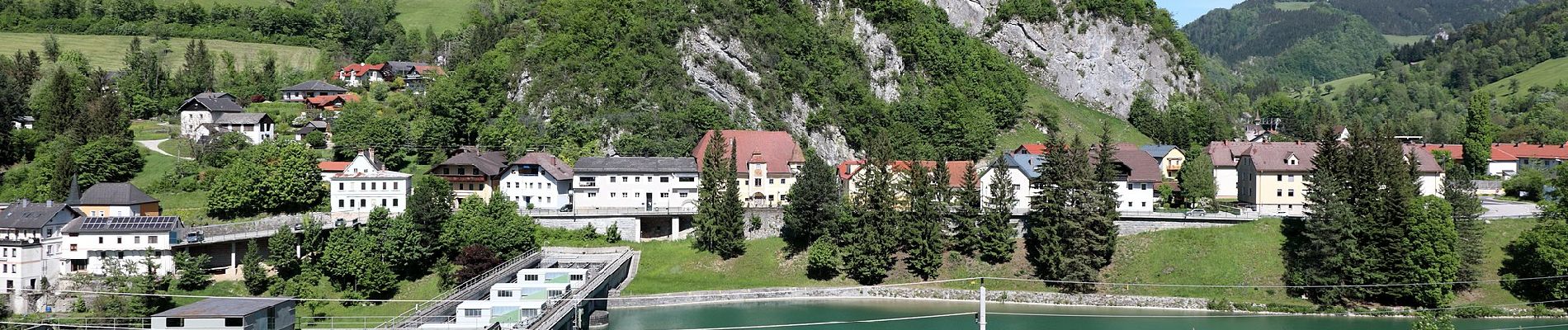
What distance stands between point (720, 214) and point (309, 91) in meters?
51.3

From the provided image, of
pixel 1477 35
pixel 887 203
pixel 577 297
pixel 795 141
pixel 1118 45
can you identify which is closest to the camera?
pixel 577 297

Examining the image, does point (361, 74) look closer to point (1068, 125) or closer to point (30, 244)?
point (30, 244)

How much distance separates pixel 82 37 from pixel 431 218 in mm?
85270

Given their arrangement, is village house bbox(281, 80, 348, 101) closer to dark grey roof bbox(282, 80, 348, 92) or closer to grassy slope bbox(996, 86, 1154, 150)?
dark grey roof bbox(282, 80, 348, 92)

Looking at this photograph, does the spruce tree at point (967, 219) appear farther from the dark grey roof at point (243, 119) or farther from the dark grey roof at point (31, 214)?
the dark grey roof at point (243, 119)

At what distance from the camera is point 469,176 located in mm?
65812

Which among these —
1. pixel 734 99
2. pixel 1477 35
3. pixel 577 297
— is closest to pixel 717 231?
pixel 577 297

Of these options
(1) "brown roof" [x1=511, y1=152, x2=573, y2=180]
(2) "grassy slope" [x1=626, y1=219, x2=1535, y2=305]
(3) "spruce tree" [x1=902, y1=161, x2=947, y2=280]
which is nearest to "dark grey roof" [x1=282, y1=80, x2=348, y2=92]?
Answer: (1) "brown roof" [x1=511, y1=152, x2=573, y2=180]

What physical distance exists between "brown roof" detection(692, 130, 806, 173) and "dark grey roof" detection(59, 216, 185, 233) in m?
27.7

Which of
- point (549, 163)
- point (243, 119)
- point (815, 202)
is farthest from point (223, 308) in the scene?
point (243, 119)

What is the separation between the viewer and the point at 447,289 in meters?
53.8

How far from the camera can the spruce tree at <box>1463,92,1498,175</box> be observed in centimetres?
8394

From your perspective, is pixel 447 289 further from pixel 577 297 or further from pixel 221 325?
pixel 221 325

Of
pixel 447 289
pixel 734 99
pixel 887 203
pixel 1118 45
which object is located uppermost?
pixel 1118 45
